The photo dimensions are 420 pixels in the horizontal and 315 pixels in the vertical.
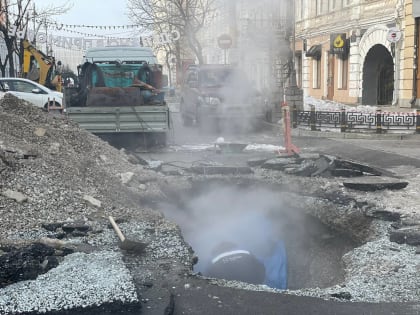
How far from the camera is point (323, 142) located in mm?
12320

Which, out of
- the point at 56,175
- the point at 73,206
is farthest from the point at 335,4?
the point at 73,206

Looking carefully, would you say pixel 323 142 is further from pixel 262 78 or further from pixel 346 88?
pixel 346 88

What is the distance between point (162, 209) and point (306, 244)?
1.89 m

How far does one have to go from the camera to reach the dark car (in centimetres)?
1410

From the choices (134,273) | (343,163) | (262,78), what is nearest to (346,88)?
(262,78)

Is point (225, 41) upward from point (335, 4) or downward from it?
downward

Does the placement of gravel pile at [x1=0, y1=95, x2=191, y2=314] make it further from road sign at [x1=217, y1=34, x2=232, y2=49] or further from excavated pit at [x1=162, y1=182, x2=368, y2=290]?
road sign at [x1=217, y1=34, x2=232, y2=49]

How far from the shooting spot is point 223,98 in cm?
1417

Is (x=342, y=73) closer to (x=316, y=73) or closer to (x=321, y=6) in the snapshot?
(x=316, y=73)

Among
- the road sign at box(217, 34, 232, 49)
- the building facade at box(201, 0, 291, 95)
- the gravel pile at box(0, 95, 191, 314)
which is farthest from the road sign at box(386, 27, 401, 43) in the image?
the gravel pile at box(0, 95, 191, 314)

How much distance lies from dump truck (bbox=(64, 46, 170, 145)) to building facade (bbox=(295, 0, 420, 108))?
8.98m

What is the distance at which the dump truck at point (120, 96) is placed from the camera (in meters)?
10.8

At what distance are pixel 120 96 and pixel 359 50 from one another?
12.3 metres

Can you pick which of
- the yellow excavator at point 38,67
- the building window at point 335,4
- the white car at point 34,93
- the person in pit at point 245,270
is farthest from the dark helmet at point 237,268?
the building window at point 335,4
